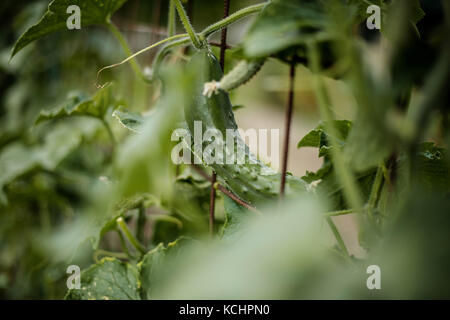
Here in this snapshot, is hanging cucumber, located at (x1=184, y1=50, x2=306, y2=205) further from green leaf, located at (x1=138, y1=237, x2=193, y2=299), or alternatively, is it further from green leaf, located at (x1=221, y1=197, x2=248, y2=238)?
green leaf, located at (x1=138, y1=237, x2=193, y2=299)

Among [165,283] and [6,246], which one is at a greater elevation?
[6,246]

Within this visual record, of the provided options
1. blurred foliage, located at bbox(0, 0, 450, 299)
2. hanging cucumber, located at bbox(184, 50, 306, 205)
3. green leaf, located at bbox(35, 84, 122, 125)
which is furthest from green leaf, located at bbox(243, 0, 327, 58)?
green leaf, located at bbox(35, 84, 122, 125)

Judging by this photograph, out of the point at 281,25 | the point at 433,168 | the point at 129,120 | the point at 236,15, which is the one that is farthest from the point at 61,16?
the point at 433,168

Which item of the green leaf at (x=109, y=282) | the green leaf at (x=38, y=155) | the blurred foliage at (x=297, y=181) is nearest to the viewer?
the blurred foliage at (x=297, y=181)

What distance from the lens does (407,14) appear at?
26 cm

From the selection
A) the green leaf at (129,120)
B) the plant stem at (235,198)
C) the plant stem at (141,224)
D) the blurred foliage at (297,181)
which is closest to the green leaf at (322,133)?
the blurred foliage at (297,181)

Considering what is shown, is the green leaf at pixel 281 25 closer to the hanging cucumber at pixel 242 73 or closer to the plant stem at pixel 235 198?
the hanging cucumber at pixel 242 73

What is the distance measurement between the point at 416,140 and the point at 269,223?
116 millimetres

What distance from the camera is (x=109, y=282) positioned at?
61cm

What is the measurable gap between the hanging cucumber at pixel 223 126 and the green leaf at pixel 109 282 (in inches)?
10.5

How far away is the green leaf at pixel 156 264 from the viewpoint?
1.82ft
